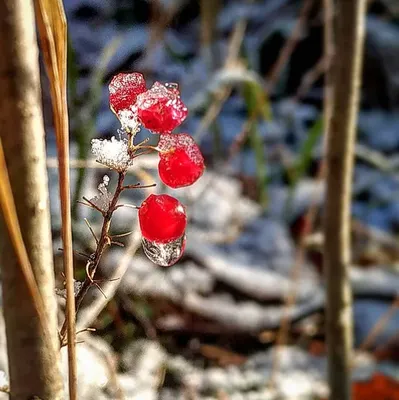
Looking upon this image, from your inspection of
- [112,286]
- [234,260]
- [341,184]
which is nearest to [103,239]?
[112,286]

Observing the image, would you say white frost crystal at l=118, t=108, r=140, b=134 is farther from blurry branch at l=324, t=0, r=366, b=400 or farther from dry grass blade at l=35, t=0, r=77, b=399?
blurry branch at l=324, t=0, r=366, b=400

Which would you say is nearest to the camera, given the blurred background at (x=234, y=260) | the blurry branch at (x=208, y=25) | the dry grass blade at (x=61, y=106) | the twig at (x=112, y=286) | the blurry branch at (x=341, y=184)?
the dry grass blade at (x=61, y=106)

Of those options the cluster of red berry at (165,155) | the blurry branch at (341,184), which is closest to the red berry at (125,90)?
the cluster of red berry at (165,155)

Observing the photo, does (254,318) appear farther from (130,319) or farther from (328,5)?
(328,5)

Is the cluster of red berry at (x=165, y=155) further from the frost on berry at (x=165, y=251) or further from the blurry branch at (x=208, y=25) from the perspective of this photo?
the blurry branch at (x=208, y=25)

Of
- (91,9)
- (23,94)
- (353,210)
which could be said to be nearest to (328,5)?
(23,94)

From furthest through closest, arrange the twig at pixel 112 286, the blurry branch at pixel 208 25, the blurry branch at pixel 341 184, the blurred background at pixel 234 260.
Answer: the blurry branch at pixel 208 25 < the blurred background at pixel 234 260 < the blurry branch at pixel 341 184 < the twig at pixel 112 286

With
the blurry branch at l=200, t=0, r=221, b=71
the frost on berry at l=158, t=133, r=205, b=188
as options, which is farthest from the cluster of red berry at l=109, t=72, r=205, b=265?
the blurry branch at l=200, t=0, r=221, b=71
